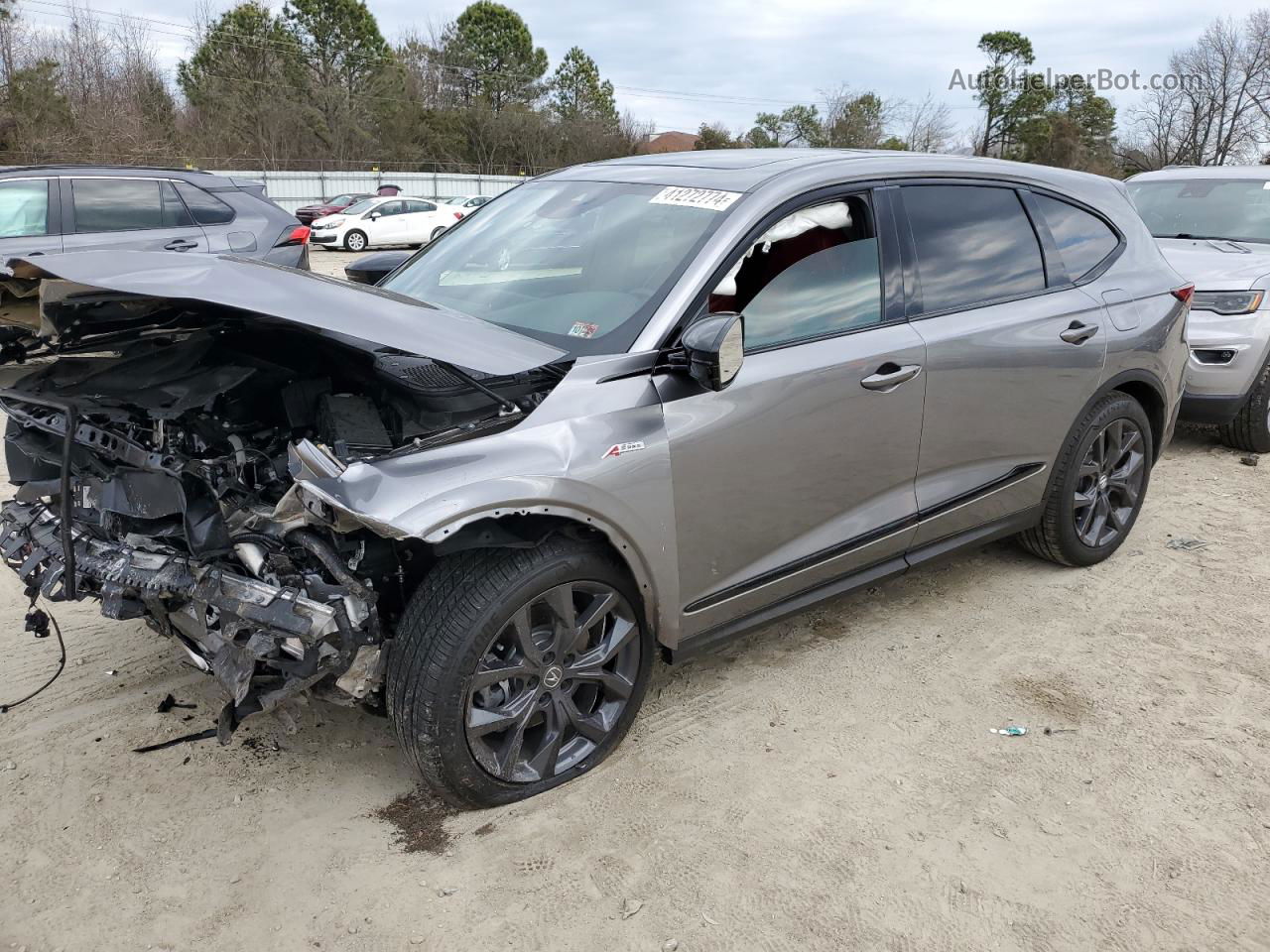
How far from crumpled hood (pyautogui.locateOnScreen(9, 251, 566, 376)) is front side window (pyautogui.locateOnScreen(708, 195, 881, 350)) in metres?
0.71

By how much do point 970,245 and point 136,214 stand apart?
7532 mm

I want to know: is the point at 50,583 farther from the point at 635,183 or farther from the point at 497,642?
the point at 635,183

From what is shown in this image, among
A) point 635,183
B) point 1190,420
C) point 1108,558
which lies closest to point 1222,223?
point 1190,420

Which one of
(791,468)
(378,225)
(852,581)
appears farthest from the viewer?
(378,225)

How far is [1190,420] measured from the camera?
21.1ft

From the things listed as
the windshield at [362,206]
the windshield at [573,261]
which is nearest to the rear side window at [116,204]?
the windshield at [573,261]

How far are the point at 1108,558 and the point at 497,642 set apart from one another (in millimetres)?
3416

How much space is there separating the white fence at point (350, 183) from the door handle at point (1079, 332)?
110 feet

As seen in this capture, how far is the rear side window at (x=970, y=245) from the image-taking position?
3.48 metres

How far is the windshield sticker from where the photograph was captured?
3.07 meters

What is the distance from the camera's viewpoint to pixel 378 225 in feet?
81.3

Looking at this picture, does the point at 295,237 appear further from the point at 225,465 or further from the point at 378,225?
the point at 378,225

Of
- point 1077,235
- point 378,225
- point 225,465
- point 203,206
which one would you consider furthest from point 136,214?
point 378,225

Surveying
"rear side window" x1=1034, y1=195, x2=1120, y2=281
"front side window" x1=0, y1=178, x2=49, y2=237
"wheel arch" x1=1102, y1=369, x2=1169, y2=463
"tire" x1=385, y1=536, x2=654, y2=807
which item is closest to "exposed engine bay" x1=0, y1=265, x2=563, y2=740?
"tire" x1=385, y1=536, x2=654, y2=807
